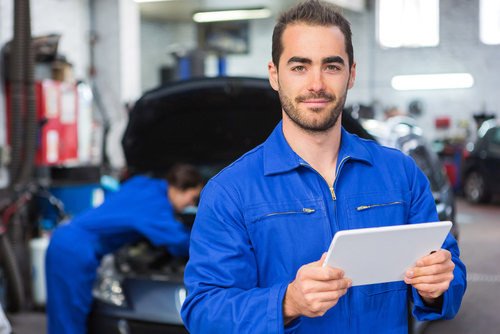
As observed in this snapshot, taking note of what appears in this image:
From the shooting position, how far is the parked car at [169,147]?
12.0 feet

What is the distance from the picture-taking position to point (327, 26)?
1.80m

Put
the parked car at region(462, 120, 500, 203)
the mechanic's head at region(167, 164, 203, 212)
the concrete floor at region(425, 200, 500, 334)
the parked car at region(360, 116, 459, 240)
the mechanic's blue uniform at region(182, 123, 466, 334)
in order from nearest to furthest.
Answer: the mechanic's blue uniform at region(182, 123, 466, 334) → the parked car at region(360, 116, 459, 240) → the mechanic's head at region(167, 164, 203, 212) → the concrete floor at region(425, 200, 500, 334) → the parked car at region(462, 120, 500, 203)

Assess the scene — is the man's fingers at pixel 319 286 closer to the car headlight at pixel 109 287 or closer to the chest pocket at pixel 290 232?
the chest pocket at pixel 290 232

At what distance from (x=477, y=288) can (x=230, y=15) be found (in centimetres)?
1208

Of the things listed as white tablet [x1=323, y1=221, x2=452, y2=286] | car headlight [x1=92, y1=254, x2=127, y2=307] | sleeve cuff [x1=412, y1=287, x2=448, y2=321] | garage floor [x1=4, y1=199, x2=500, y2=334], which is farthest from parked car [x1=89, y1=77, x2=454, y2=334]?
white tablet [x1=323, y1=221, x2=452, y2=286]

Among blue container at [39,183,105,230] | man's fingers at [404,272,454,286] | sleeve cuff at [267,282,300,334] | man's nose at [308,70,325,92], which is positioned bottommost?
blue container at [39,183,105,230]

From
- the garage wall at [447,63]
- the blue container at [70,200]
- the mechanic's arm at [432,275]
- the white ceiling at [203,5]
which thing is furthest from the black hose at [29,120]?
the garage wall at [447,63]

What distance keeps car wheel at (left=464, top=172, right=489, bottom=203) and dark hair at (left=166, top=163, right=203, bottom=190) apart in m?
9.67

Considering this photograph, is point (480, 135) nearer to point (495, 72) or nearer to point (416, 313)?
point (495, 72)

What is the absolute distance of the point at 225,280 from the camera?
1.74 m

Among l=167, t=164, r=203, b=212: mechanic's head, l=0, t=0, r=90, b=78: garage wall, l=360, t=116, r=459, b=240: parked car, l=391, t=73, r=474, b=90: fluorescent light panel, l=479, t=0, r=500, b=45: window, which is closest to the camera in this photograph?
l=360, t=116, r=459, b=240: parked car

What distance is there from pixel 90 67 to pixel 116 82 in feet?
2.81

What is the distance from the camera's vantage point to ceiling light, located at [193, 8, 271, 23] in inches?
666

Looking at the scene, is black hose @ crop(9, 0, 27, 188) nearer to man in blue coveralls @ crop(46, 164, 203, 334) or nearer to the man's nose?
man in blue coveralls @ crop(46, 164, 203, 334)
